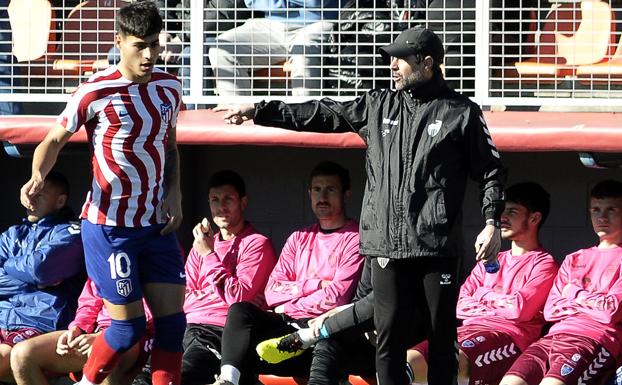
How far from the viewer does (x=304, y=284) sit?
8086mm

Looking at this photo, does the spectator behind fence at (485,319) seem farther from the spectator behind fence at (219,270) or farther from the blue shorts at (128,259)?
the blue shorts at (128,259)

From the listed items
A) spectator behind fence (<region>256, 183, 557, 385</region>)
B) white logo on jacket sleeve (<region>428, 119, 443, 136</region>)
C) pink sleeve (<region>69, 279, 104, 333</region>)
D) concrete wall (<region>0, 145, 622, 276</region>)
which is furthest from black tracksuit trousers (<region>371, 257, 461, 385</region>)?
concrete wall (<region>0, 145, 622, 276</region>)

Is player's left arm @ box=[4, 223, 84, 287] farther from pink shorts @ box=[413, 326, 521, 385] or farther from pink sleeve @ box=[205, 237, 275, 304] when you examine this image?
pink shorts @ box=[413, 326, 521, 385]

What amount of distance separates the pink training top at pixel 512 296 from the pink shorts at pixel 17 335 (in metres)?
2.54

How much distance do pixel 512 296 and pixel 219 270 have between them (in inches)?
68.2

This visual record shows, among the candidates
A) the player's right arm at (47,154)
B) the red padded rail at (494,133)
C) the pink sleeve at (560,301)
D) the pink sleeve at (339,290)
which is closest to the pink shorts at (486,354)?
the pink sleeve at (560,301)

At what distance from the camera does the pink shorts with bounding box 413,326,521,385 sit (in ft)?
24.9

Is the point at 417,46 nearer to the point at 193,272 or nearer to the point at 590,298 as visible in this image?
the point at 590,298

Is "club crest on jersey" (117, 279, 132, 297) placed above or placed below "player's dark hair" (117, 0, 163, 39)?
below

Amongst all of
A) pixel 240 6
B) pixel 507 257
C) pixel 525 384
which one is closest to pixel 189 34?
pixel 240 6

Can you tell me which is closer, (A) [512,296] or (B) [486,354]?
(B) [486,354]

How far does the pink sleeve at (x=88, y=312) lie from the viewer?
26.6ft

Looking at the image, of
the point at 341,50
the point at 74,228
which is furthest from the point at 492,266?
the point at 74,228

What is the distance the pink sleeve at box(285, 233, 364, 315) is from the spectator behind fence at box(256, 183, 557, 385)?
7.3 inches
